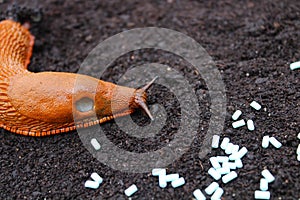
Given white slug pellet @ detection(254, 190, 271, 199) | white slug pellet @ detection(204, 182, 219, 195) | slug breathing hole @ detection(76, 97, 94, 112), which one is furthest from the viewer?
slug breathing hole @ detection(76, 97, 94, 112)

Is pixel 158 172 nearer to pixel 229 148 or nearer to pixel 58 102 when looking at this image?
pixel 229 148

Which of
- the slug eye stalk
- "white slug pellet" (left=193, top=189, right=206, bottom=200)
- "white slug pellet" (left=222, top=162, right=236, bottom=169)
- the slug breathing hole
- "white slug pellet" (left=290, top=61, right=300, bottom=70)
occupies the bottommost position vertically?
"white slug pellet" (left=193, top=189, right=206, bottom=200)

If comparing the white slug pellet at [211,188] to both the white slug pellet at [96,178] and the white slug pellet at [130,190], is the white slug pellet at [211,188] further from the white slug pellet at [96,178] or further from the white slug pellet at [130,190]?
the white slug pellet at [96,178]

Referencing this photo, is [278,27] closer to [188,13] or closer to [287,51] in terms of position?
[287,51]

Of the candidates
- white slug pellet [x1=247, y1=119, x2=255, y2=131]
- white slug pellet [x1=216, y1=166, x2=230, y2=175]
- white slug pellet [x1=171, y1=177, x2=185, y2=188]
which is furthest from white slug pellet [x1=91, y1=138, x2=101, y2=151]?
white slug pellet [x1=247, y1=119, x2=255, y2=131]

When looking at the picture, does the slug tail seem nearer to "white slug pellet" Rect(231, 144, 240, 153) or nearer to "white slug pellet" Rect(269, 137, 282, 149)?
"white slug pellet" Rect(231, 144, 240, 153)

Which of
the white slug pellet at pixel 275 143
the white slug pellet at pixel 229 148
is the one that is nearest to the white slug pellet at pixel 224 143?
the white slug pellet at pixel 229 148

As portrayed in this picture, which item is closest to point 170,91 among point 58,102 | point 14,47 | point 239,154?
point 239,154

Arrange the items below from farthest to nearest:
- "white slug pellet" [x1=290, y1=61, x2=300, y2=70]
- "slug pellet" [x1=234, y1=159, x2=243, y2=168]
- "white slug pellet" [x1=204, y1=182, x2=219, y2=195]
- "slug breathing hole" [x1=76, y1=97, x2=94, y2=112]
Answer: "white slug pellet" [x1=290, y1=61, x2=300, y2=70] < "slug breathing hole" [x1=76, y1=97, x2=94, y2=112] < "slug pellet" [x1=234, y1=159, x2=243, y2=168] < "white slug pellet" [x1=204, y1=182, x2=219, y2=195]
